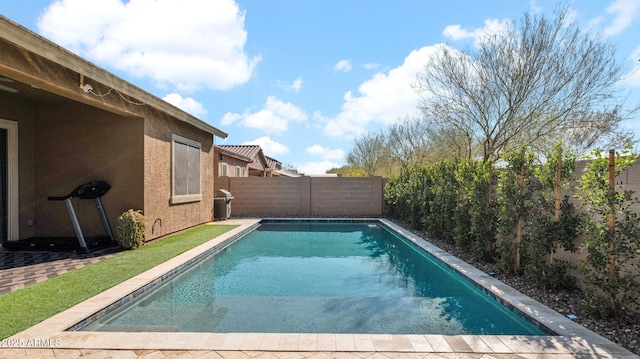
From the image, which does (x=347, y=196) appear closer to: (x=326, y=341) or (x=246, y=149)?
(x=246, y=149)

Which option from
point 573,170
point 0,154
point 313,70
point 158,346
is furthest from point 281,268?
point 313,70

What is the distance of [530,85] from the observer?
11148 millimetres

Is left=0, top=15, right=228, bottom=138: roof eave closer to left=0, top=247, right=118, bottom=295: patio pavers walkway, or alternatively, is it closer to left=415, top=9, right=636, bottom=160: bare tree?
left=0, top=247, right=118, bottom=295: patio pavers walkway

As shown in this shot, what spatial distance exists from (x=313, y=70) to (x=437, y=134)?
897cm

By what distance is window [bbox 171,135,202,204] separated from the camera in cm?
971

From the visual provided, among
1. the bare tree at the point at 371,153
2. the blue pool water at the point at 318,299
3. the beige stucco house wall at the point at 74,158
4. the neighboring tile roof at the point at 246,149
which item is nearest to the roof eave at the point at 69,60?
the beige stucco house wall at the point at 74,158

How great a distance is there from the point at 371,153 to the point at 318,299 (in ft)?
98.6

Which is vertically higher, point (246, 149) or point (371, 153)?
→ point (371, 153)

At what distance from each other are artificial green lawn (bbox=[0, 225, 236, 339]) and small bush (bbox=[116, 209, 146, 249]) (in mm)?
253

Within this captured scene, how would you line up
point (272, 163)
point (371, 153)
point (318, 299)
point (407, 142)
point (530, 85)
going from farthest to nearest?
1. point (371, 153)
2. point (272, 163)
3. point (407, 142)
4. point (530, 85)
5. point (318, 299)

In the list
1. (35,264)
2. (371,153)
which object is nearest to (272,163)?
(371,153)

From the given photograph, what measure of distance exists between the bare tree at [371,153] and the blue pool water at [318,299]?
80.9ft

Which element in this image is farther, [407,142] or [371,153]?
[371,153]

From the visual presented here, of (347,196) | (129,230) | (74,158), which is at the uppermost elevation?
(74,158)
